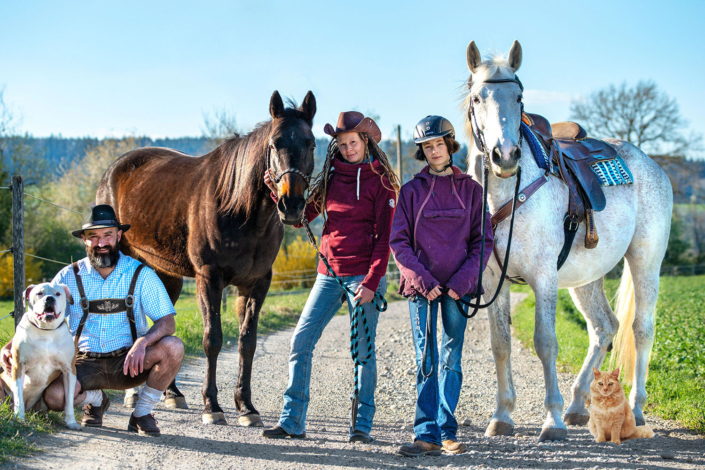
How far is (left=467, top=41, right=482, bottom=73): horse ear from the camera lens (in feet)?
14.0

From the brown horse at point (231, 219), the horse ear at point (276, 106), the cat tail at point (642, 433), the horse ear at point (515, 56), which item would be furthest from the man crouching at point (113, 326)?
the cat tail at point (642, 433)

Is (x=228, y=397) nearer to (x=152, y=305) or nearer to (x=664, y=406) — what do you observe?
(x=152, y=305)

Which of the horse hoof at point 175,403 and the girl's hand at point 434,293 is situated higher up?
the girl's hand at point 434,293

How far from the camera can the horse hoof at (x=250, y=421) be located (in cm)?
443

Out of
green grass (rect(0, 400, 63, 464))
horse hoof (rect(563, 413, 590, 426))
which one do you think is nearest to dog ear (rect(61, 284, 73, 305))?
green grass (rect(0, 400, 63, 464))

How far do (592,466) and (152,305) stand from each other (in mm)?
3005

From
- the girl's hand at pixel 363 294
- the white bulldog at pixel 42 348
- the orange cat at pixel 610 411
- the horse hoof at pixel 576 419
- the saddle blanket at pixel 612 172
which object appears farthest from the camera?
the saddle blanket at pixel 612 172

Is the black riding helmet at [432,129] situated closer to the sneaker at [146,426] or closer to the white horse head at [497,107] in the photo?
the white horse head at [497,107]

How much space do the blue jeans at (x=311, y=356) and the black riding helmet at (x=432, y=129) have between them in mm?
1031

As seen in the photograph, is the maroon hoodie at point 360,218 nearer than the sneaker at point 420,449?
No

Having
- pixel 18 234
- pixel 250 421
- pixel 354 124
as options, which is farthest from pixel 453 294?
pixel 18 234

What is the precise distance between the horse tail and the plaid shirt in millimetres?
4096

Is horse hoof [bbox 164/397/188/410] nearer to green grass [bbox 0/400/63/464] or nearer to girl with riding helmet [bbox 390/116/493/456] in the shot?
green grass [bbox 0/400/63/464]

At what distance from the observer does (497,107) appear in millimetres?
3900
